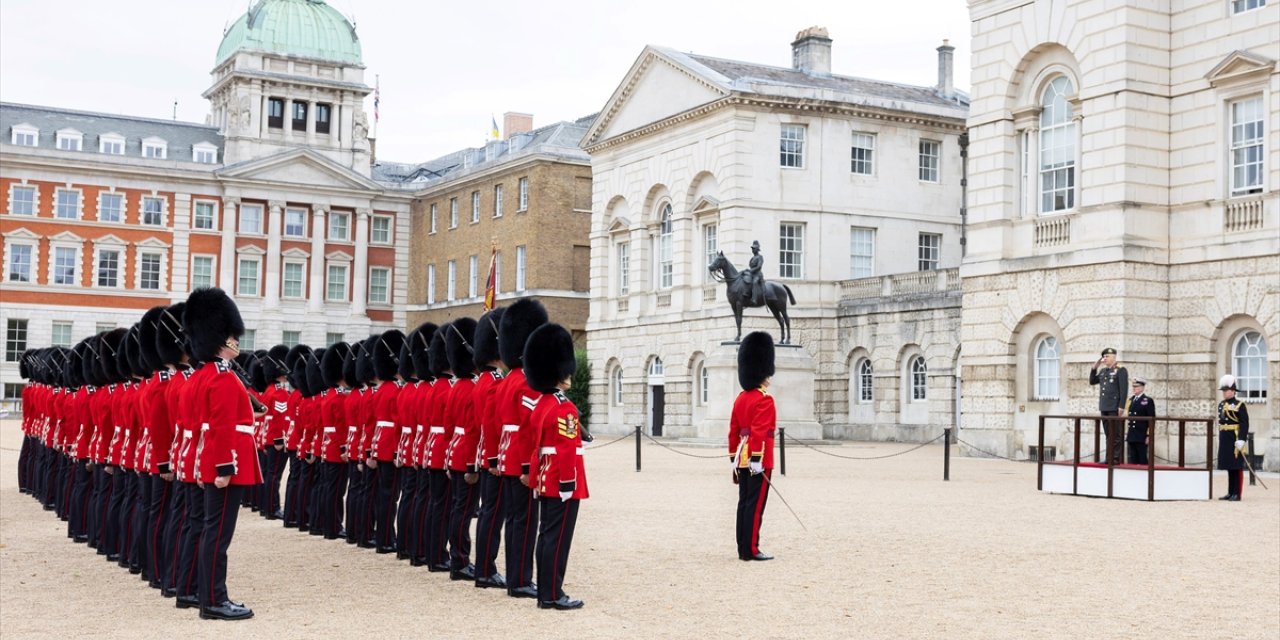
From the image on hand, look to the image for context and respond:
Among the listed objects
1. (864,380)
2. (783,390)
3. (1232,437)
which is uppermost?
(864,380)

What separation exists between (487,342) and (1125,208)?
1874cm

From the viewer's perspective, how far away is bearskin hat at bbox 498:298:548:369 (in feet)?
35.8

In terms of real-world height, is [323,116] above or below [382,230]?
above

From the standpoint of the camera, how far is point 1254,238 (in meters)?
25.7

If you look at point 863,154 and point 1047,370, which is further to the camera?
point 863,154

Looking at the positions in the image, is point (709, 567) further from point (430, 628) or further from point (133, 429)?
point (133, 429)

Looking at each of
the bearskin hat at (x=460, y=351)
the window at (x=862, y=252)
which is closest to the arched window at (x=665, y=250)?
the window at (x=862, y=252)

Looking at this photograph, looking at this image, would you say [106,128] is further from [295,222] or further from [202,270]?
[295,222]

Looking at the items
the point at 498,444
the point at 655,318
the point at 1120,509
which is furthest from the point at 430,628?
the point at 655,318

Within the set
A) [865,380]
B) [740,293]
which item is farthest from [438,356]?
[865,380]

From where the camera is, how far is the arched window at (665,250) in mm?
45719

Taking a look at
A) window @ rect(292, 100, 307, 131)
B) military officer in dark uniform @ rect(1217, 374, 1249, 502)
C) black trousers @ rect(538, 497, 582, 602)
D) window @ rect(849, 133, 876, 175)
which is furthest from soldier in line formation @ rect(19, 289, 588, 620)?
window @ rect(292, 100, 307, 131)

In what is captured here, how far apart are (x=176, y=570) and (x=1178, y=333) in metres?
21.5

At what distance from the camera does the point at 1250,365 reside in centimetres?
2622
